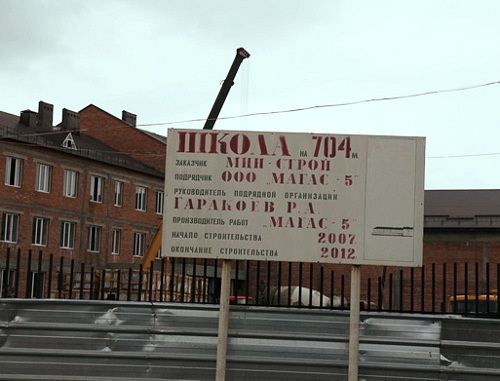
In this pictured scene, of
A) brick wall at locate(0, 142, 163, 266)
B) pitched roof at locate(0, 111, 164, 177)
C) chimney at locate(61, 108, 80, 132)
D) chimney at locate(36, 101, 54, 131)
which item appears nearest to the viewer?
brick wall at locate(0, 142, 163, 266)

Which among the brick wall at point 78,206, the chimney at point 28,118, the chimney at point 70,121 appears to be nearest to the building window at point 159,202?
the brick wall at point 78,206

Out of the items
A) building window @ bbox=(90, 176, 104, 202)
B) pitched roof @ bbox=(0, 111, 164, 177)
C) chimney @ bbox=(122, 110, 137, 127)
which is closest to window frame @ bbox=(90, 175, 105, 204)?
building window @ bbox=(90, 176, 104, 202)

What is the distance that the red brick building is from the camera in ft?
151

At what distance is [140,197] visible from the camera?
5547cm

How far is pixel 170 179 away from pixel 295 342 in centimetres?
213

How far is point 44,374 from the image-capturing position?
362 inches

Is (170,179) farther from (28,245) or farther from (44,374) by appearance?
(28,245)

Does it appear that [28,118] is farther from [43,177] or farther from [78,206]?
[78,206]

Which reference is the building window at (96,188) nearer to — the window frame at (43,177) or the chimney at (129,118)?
the window frame at (43,177)

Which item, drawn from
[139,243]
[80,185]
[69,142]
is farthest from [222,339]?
[139,243]

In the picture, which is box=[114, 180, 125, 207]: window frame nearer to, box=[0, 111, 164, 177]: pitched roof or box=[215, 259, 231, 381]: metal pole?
box=[0, 111, 164, 177]: pitched roof

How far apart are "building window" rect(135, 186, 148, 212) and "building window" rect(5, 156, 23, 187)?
33.2ft

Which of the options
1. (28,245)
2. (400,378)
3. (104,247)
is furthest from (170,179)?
(104,247)

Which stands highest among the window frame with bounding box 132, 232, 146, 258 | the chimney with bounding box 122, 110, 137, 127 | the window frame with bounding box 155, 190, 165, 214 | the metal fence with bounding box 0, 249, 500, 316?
the chimney with bounding box 122, 110, 137, 127
